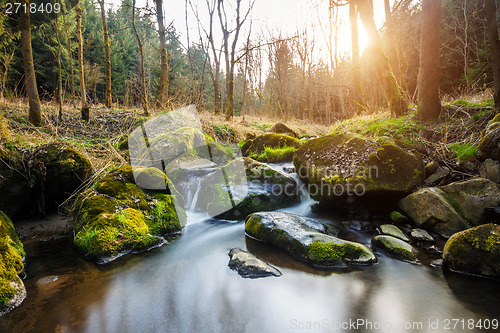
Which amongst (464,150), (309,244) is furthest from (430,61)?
(309,244)

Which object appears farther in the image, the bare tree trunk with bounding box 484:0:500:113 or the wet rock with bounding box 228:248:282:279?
the bare tree trunk with bounding box 484:0:500:113

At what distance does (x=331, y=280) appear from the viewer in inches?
119

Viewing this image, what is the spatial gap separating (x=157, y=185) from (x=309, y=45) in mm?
23109

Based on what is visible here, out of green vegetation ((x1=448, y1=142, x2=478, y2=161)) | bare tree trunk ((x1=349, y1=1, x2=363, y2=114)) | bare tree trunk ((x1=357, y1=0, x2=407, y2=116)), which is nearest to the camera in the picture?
green vegetation ((x1=448, y1=142, x2=478, y2=161))

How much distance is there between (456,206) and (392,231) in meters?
1.16

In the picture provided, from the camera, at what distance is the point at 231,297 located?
9.16 feet

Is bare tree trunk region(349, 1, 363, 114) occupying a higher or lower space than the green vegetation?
higher

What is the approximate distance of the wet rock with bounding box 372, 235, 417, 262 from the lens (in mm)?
3389

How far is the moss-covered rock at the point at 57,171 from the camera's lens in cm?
432

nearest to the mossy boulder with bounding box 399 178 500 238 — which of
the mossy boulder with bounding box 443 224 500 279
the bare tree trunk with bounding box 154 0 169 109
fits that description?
the mossy boulder with bounding box 443 224 500 279

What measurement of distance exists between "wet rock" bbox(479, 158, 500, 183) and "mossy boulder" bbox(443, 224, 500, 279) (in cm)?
162

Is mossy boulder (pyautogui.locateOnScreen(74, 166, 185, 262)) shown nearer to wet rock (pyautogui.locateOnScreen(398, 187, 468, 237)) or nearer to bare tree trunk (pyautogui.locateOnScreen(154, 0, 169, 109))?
wet rock (pyautogui.locateOnScreen(398, 187, 468, 237))

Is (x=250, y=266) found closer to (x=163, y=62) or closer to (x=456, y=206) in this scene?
(x=456, y=206)

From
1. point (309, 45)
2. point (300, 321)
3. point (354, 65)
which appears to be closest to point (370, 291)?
point (300, 321)
